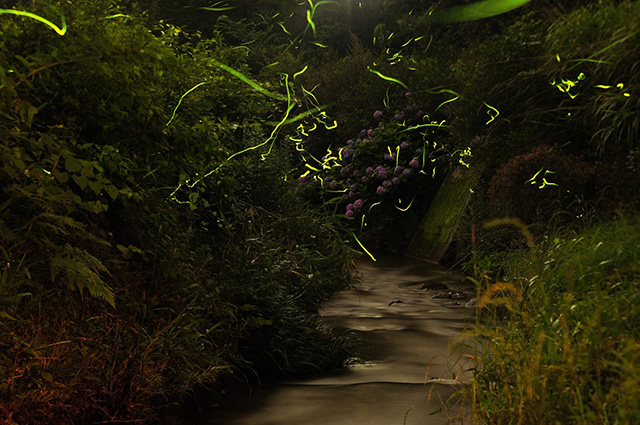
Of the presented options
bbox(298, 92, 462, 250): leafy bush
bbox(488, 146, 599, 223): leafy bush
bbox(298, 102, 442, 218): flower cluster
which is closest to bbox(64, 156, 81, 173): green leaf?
bbox(488, 146, 599, 223): leafy bush

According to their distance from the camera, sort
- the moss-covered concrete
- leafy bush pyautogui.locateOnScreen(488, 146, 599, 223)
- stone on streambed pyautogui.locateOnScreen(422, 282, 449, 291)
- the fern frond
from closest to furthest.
Answer: 1. the fern frond
2. leafy bush pyautogui.locateOnScreen(488, 146, 599, 223)
3. stone on streambed pyautogui.locateOnScreen(422, 282, 449, 291)
4. the moss-covered concrete

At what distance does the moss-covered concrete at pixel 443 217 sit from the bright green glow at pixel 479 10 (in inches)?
100

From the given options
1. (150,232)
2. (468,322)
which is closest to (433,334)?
(468,322)

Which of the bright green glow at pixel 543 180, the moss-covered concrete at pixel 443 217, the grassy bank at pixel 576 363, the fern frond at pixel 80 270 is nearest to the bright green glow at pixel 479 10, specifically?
the moss-covered concrete at pixel 443 217

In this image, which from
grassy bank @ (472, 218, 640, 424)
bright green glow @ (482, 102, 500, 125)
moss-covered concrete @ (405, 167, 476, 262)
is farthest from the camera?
moss-covered concrete @ (405, 167, 476, 262)

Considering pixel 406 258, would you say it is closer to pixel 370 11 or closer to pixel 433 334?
pixel 433 334

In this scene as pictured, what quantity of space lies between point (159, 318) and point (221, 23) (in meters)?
17.0

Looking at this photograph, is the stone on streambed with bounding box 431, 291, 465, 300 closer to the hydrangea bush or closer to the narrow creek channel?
the narrow creek channel

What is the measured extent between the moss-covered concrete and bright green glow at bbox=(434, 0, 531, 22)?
2.55 metres

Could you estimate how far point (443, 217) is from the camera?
11859 millimetres

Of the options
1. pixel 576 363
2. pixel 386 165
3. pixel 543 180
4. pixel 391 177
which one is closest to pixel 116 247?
pixel 576 363

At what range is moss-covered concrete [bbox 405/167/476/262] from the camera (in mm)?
11352

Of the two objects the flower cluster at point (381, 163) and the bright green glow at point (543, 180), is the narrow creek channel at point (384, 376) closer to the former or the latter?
the bright green glow at point (543, 180)

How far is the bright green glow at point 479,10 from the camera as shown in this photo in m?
12.1
